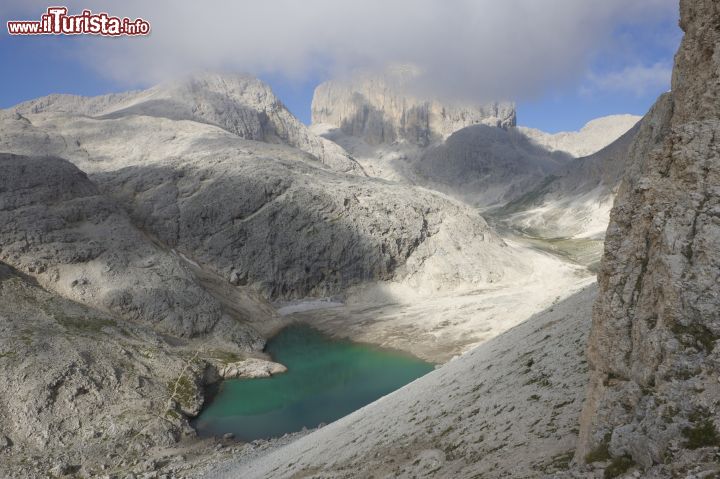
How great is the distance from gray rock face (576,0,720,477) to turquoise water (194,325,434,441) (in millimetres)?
29406

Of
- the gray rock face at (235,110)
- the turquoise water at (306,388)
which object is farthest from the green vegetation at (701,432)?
the gray rock face at (235,110)

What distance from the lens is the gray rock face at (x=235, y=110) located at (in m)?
156

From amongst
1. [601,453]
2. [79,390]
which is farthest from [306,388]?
[601,453]

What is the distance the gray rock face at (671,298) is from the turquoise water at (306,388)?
96.5ft

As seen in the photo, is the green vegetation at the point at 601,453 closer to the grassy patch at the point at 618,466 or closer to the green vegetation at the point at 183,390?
the grassy patch at the point at 618,466

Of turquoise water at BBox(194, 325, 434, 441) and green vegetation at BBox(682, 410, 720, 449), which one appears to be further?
turquoise water at BBox(194, 325, 434, 441)

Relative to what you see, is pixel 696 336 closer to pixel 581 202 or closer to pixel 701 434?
pixel 701 434

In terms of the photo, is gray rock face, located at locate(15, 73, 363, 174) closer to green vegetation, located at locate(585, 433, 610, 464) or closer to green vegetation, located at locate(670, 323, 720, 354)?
green vegetation, located at locate(585, 433, 610, 464)

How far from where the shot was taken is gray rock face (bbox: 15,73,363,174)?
510 feet

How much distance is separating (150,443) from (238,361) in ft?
55.7

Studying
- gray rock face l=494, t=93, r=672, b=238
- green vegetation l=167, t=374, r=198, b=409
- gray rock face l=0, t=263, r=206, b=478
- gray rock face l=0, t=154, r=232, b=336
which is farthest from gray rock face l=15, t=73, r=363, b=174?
green vegetation l=167, t=374, r=198, b=409

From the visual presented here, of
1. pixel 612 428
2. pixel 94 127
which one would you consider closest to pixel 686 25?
pixel 612 428

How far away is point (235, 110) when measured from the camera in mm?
169500

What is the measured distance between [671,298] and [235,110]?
176 m
